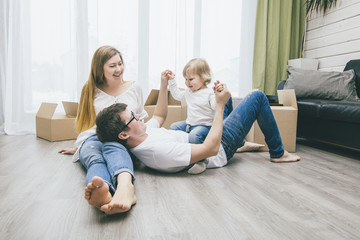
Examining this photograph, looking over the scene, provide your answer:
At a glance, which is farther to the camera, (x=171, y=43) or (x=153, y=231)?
(x=171, y=43)

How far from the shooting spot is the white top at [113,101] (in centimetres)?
153

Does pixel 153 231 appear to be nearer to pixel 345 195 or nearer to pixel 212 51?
pixel 345 195

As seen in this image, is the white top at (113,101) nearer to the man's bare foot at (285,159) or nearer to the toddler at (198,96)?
the toddler at (198,96)

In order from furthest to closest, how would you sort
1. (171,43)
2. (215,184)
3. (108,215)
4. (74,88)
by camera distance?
(171,43)
(74,88)
(215,184)
(108,215)

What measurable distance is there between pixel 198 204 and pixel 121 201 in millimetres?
296

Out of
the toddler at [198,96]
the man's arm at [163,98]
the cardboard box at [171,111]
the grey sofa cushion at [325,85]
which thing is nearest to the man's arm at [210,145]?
the toddler at [198,96]

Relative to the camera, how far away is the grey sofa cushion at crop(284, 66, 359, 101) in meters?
2.28

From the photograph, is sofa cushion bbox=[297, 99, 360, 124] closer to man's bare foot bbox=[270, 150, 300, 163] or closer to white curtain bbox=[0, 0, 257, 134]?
man's bare foot bbox=[270, 150, 300, 163]

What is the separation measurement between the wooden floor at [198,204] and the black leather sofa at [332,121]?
0.32m

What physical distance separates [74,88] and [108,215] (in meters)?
2.22

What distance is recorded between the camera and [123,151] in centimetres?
115

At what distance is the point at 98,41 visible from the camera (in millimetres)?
2826

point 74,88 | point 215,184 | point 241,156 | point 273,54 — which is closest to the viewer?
point 215,184

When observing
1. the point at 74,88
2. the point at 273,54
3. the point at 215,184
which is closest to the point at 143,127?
the point at 215,184
